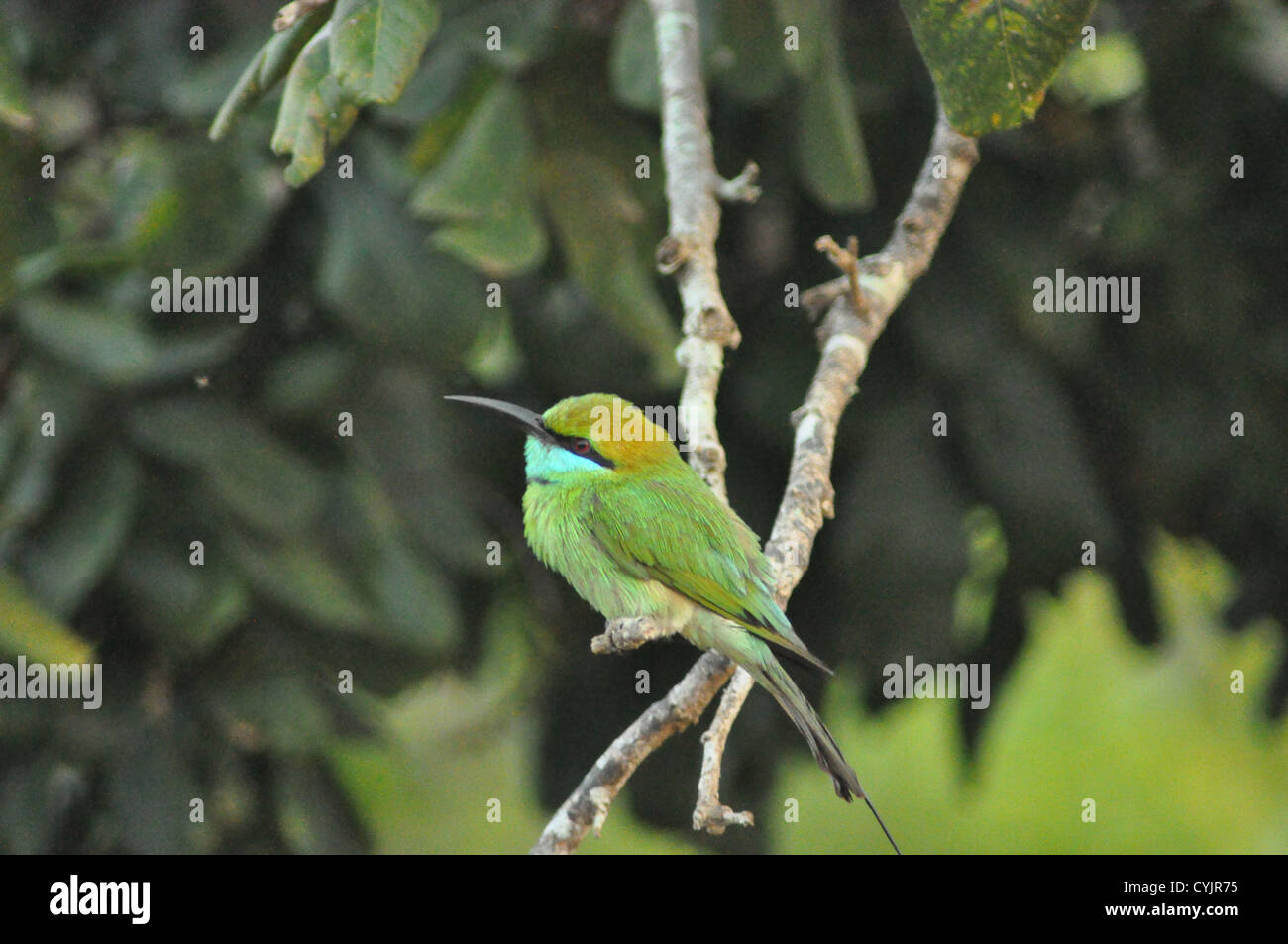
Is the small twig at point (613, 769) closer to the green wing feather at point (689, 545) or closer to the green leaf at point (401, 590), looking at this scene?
the green wing feather at point (689, 545)

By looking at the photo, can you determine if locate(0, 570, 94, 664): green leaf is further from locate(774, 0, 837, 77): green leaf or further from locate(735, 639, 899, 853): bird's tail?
locate(774, 0, 837, 77): green leaf

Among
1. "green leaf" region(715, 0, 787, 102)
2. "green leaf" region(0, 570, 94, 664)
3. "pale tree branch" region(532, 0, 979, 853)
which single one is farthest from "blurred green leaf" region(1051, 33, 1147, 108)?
"green leaf" region(0, 570, 94, 664)

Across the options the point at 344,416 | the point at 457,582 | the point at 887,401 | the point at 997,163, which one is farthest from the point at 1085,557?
the point at 344,416

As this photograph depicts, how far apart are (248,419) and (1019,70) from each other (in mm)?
1544

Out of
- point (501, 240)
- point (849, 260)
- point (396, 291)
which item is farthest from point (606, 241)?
point (849, 260)

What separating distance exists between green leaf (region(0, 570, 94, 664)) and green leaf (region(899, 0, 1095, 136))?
62.1 inches

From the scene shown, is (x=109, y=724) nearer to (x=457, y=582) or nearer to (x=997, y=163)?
(x=457, y=582)

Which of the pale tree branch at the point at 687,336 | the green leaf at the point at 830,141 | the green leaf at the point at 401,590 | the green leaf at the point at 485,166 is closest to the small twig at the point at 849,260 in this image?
the pale tree branch at the point at 687,336

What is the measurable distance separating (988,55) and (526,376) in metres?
1.42

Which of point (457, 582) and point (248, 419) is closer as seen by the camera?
point (248, 419)

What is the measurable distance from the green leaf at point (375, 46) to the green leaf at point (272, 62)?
0.13 m

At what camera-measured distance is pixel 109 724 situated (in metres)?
2.51

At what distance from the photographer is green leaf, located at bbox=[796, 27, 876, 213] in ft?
7.24

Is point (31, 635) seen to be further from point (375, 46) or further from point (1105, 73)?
point (1105, 73)
